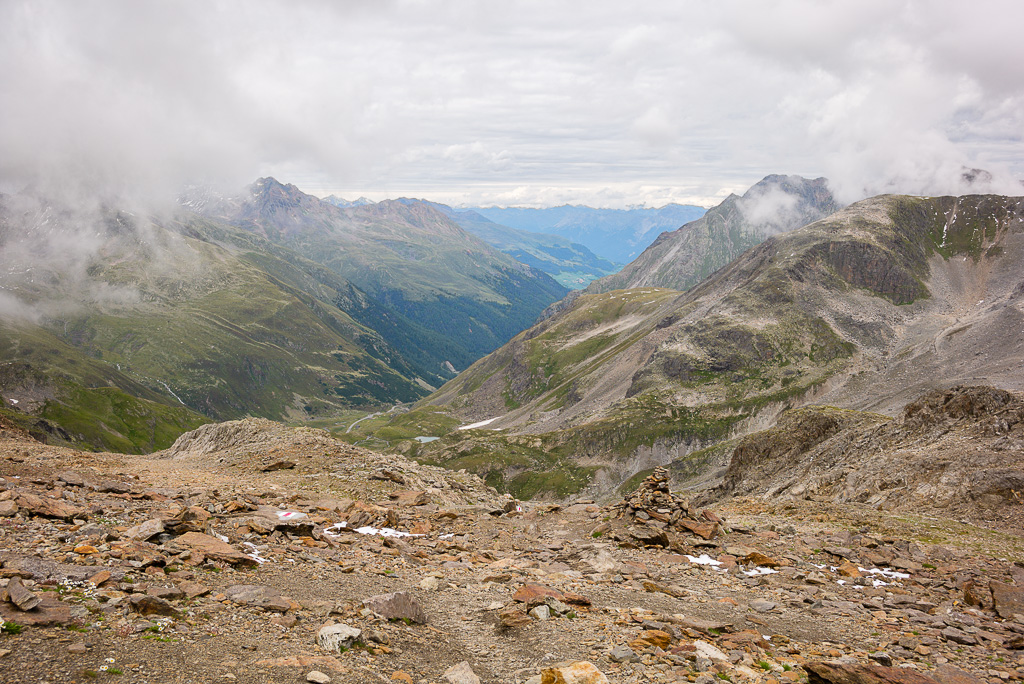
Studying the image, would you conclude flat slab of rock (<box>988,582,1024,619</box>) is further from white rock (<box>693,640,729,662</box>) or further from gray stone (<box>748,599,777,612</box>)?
white rock (<box>693,640,729,662</box>)

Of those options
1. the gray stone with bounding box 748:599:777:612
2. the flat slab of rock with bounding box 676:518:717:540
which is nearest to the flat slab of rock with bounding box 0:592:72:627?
the gray stone with bounding box 748:599:777:612

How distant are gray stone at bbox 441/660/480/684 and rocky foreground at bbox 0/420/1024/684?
0.38 feet

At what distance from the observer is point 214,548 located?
17969mm

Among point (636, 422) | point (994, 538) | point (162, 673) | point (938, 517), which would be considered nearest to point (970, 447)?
point (938, 517)

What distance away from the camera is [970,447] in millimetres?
42094

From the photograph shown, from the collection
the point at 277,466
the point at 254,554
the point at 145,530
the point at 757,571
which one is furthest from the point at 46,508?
the point at 757,571

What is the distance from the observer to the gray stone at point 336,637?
42.9 feet

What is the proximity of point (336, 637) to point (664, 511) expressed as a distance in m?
19.4

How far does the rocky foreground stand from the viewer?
1246 centimetres

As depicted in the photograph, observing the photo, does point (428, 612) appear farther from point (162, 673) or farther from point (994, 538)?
point (994, 538)

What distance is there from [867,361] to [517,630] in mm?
214596

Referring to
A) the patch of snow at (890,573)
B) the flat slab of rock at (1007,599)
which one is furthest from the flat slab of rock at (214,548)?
the flat slab of rock at (1007,599)

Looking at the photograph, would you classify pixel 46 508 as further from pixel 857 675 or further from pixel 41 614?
pixel 857 675

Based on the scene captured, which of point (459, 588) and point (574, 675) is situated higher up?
point (574, 675)
